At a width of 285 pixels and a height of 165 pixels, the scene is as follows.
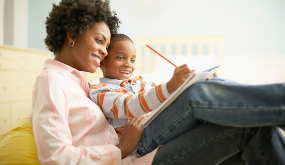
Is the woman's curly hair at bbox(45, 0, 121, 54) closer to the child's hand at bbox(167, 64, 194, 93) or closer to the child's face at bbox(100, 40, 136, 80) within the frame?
the child's face at bbox(100, 40, 136, 80)

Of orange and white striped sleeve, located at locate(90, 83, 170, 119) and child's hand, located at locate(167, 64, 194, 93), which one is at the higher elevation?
child's hand, located at locate(167, 64, 194, 93)

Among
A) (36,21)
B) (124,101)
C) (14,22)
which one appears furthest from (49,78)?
(36,21)

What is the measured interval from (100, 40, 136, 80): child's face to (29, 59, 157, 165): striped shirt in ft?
1.01

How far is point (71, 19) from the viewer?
0.99 m

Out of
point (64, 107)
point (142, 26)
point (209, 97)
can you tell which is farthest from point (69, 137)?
point (142, 26)

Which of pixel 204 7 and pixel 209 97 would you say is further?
pixel 204 7

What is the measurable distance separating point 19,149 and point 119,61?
0.63 metres

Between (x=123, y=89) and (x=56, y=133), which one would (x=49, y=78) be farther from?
(x=123, y=89)

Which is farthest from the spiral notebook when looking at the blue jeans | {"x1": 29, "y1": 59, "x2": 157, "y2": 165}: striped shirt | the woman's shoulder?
the woman's shoulder

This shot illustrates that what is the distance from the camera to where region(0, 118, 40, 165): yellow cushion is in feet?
2.52

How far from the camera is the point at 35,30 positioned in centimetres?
339

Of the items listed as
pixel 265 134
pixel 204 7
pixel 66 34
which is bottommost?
pixel 265 134

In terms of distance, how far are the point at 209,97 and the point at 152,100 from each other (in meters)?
0.22

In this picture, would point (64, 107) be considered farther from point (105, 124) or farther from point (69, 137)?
point (105, 124)
